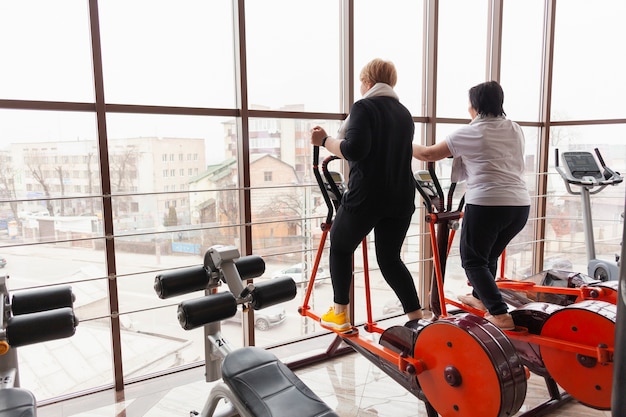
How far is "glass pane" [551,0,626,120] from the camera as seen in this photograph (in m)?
4.26

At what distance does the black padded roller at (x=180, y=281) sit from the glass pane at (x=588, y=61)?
409cm

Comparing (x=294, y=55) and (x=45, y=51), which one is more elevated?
(x=294, y=55)

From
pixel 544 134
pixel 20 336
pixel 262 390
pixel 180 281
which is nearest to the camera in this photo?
pixel 20 336

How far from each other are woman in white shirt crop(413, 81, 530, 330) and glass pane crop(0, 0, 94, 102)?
6.56 feet

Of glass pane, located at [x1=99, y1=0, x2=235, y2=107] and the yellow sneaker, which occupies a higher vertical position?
glass pane, located at [x1=99, y1=0, x2=235, y2=107]

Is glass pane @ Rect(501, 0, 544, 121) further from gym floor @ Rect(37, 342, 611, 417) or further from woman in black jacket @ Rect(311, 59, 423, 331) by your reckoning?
gym floor @ Rect(37, 342, 611, 417)

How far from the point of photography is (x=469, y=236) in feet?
8.38

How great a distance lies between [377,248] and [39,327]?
5.44ft

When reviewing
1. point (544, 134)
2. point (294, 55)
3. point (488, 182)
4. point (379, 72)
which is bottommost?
point (488, 182)

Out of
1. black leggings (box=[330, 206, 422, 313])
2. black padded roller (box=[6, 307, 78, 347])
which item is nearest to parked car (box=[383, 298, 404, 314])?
black leggings (box=[330, 206, 422, 313])

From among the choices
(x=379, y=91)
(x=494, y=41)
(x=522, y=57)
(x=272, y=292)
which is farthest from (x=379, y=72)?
(x=522, y=57)

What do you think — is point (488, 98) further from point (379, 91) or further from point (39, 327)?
point (39, 327)

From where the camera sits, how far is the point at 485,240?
8.29 feet

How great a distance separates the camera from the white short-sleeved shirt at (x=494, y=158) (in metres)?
2.46
